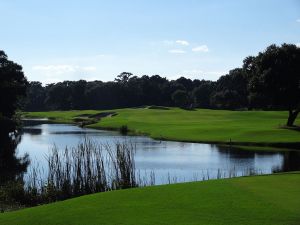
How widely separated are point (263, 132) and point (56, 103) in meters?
127

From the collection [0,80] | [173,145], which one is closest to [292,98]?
[173,145]

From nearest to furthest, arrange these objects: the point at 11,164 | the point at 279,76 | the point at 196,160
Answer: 1. the point at 11,164
2. the point at 196,160
3. the point at 279,76

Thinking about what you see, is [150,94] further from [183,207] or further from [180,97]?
[183,207]

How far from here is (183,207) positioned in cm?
1334

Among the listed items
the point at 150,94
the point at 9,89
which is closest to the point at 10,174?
the point at 9,89

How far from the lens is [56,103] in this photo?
560 feet

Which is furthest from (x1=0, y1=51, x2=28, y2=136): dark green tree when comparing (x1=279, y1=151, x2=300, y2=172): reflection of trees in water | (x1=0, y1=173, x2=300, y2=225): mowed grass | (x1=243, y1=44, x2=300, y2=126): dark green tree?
(x1=0, y1=173, x2=300, y2=225): mowed grass

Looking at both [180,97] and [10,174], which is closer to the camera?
[10,174]

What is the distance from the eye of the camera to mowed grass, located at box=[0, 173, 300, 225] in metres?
12.1

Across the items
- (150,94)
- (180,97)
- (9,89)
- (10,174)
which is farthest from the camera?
(150,94)

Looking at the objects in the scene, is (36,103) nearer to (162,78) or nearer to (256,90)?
(162,78)

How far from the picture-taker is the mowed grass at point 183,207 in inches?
476

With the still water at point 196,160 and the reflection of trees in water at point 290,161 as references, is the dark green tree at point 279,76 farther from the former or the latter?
the reflection of trees in water at point 290,161

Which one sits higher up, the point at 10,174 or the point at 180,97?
the point at 180,97
